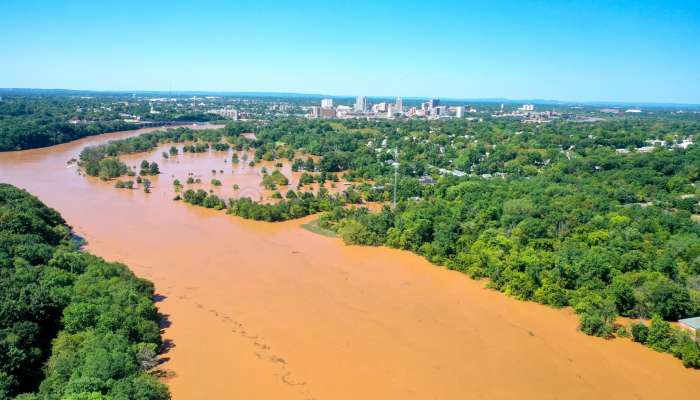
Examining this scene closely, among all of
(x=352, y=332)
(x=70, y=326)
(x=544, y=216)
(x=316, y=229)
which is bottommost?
(x=352, y=332)

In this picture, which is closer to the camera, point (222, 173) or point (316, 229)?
point (316, 229)

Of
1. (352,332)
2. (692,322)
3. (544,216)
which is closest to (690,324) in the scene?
(692,322)

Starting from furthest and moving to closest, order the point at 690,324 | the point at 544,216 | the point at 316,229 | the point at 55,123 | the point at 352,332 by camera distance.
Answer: the point at 55,123, the point at 316,229, the point at 544,216, the point at 352,332, the point at 690,324

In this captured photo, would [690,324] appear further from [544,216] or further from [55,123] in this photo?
[55,123]

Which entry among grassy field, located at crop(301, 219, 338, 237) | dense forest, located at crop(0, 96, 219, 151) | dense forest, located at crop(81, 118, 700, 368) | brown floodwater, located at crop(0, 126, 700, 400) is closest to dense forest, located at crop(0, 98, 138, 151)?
dense forest, located at crop(0, 96, 219, 151)

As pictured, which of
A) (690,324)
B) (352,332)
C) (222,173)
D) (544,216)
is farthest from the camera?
(222,173)

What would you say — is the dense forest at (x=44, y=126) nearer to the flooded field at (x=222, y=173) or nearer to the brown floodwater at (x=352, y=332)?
the flooded field at (x=222, y=173)

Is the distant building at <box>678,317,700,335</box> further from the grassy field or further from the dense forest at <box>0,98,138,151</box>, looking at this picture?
the dense forest at <box>0,98,138,151</box>

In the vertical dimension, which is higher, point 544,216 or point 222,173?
point 544,216
